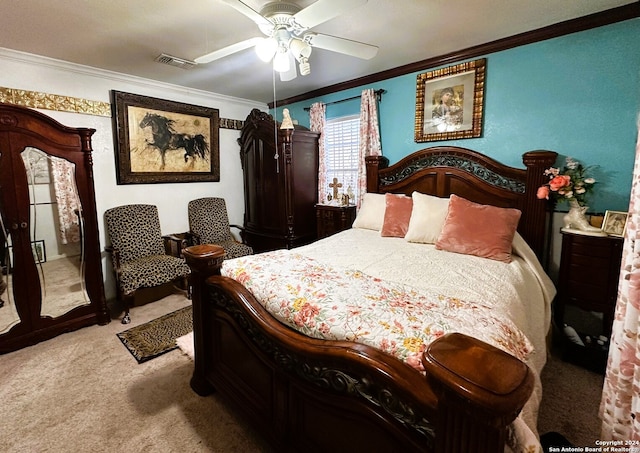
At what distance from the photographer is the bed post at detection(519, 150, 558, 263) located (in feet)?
8.02

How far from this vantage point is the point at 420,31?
95.4 inches

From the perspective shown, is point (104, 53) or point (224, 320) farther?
point (104, 53)

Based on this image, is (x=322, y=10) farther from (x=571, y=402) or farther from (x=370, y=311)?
(x=571, y=402)

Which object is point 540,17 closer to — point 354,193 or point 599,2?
point 599,2

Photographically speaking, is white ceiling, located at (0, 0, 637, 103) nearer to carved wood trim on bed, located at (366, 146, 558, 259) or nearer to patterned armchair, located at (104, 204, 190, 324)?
carved wood trim on bed, located at (366, 146, 558, 259)

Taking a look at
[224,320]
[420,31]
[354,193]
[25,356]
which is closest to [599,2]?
[420,31]

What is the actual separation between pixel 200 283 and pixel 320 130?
2871mm

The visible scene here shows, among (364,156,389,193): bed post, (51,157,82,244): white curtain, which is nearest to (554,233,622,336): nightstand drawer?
(364,156,389,193): bed post

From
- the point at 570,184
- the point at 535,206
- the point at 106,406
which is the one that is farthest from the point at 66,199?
the point at 570,184

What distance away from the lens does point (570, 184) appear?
91.7 inches

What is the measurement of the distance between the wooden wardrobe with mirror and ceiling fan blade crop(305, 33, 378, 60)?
7.36 ft

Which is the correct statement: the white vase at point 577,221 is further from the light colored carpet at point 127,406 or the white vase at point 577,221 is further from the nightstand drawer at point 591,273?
the light colored carpet at point 127,406

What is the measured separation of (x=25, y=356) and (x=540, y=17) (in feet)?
15.6

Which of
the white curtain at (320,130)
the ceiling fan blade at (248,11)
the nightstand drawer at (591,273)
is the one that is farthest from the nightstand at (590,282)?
the white curtain at (320,130)
